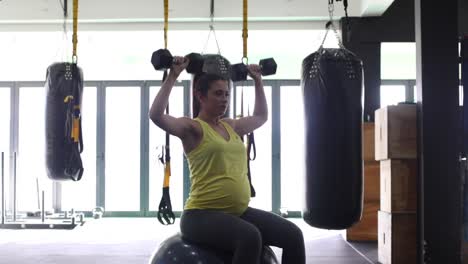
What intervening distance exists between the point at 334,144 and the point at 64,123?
1603 millimetres

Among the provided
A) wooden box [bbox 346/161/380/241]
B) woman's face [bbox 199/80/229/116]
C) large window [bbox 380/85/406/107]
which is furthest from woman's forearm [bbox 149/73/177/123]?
large window [bbox 380/85/406/107]

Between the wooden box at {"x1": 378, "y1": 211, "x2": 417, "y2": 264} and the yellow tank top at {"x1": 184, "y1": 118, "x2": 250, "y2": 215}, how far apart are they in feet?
7.54

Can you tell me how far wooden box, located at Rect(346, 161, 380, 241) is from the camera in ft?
17.7

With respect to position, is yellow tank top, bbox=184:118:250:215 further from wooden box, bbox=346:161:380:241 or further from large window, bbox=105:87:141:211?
large window, bbox=105:87:141:211

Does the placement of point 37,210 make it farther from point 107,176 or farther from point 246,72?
point 246,72

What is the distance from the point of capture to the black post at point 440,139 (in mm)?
3172

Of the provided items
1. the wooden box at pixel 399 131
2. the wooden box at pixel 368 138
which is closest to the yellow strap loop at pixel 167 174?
the wooden box at pixel 399 131

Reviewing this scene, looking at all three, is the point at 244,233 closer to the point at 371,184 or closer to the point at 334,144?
the point at 334,144

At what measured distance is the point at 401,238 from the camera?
406 centimetres

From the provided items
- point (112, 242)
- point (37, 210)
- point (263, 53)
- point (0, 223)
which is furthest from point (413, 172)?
point (37, 210)

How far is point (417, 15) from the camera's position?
335 cm

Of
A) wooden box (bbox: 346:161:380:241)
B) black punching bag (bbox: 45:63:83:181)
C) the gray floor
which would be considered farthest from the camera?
wooden box (bbox: 346:161:380:241)

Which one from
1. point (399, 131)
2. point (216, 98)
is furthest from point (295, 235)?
point (399, 131)

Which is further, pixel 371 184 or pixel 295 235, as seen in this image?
pixel 371 184
